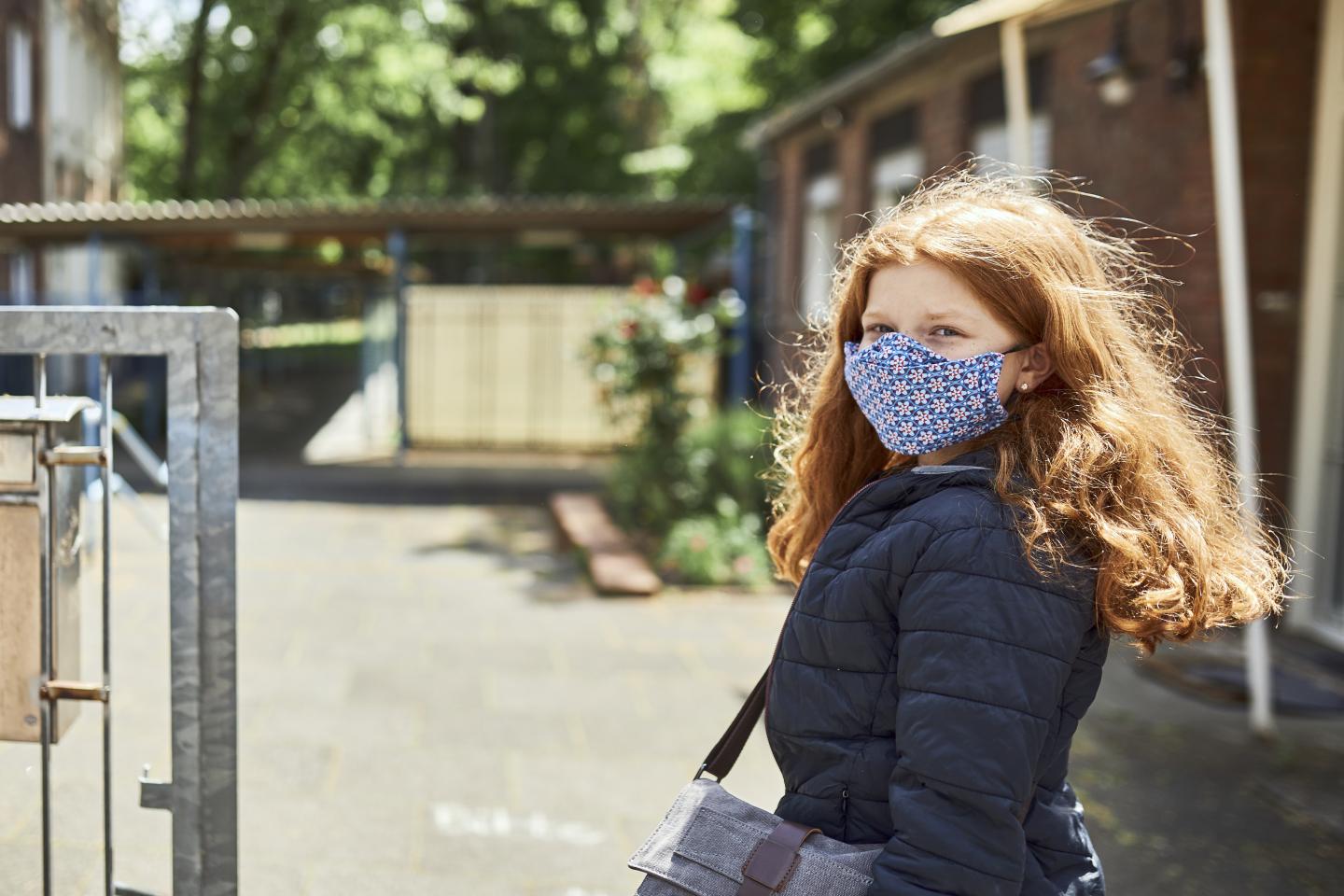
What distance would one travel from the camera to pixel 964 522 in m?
1.67

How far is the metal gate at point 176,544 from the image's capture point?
2.00 m

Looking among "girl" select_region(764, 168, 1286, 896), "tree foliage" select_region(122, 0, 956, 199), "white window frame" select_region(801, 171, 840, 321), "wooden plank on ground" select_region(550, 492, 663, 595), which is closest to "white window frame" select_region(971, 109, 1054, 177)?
"wooden plank on ground" select_region(550, 492, 663, 595)

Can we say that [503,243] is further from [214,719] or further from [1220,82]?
[214,719]

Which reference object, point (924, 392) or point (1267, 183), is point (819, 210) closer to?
point (1267, 183)

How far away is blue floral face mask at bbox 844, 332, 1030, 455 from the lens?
1809 millimetres

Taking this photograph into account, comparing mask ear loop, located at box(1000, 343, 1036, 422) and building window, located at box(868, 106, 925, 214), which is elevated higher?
building window, located at box(868, 106, 925, 214)

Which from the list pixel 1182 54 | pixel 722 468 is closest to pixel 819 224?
pixel 722 468

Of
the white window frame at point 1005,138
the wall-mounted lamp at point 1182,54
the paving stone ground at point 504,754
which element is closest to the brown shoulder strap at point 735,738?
the paving stone ground at point 504,754

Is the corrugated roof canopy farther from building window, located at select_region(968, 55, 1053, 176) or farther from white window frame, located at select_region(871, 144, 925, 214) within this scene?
building window, located at select_region(968, 55, 1053, 176)

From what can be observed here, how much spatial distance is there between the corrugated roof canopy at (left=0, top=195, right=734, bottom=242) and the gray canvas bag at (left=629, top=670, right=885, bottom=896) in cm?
1179

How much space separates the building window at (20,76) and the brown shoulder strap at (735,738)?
23.1 m

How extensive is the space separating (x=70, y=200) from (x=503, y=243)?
12830 mm

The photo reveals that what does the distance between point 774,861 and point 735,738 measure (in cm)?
31

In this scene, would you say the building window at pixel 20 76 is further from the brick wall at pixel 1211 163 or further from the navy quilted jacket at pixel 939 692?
the navy quilted jacket at pixel 939 692
